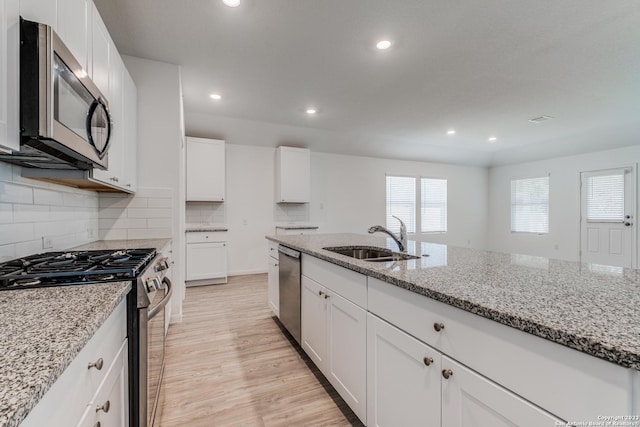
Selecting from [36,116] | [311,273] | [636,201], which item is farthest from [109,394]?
[636,201]

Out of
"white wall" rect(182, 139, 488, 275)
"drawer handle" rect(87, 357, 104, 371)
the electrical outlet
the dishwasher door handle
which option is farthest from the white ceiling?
"drawer handle" rect(87, 357, 104, 371)

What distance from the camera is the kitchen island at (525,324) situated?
607 millimetres

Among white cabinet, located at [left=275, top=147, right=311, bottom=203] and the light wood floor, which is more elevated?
white cabinet, located at [left=275, top=147, right=311, bottom=203]

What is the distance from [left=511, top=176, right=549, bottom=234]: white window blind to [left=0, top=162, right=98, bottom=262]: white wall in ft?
27.5

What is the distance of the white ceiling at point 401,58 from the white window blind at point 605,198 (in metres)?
0.90

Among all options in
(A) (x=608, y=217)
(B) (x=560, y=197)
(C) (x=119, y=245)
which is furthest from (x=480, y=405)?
(B) (x=560, y=197)

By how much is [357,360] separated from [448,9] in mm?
2486

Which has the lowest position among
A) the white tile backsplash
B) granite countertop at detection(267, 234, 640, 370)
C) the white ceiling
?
granite countertop at detection(267, 234, 640, 370)

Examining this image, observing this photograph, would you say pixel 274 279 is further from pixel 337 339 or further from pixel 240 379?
pixel 337 339

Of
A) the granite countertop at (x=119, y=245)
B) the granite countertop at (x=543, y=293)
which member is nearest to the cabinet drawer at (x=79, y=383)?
the granite countertop at (x=543, y=293)

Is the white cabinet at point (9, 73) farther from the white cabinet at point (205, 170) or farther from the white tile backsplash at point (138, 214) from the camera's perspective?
the white cabinet at point (205, 170)

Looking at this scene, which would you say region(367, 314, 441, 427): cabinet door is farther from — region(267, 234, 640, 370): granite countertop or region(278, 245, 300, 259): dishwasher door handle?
region(278, 245, 300, 259): dishwasher door handle

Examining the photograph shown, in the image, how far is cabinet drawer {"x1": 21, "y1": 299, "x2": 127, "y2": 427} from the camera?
55 centimetres

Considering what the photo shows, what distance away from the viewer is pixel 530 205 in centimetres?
691
